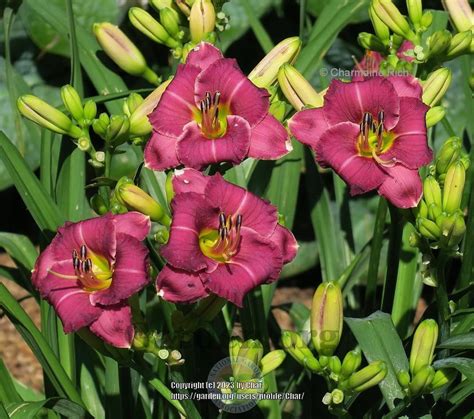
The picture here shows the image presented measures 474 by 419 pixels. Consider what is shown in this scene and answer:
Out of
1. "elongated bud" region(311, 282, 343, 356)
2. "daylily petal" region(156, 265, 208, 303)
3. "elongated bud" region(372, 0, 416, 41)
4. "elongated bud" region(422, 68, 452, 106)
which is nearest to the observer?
"daylily petal" region(156, 265, 208, 303)

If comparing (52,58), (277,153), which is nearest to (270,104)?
(277,153)

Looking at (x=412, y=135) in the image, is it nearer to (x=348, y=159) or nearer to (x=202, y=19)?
(x=348, y=159)

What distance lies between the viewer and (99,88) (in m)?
1.72

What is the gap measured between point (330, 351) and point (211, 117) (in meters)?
0.31

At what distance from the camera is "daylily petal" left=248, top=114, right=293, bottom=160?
1204 millimetres

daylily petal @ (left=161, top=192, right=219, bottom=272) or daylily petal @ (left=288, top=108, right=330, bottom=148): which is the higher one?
daylily petal @ (left=288, top=108, right=330, bottom=148)

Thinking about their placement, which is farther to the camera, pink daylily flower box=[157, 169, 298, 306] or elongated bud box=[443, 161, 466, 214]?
elongated bud box=[443, 161, 466, 214]

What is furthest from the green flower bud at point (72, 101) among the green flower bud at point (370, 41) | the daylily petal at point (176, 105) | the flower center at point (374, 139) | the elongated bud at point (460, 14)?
the elongated bud at point (460, 14)

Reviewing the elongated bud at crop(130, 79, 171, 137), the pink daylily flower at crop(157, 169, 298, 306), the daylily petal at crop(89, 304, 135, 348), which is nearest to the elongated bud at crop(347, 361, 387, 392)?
the pink daylily flower at crop(157, 169, 298, 306)

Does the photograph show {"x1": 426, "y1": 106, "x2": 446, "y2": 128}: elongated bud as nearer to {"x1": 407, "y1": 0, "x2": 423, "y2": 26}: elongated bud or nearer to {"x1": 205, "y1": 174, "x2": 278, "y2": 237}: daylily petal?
{"x1": 407, "y1": 0, "x2": 423, "y2": 26}: elongated bud

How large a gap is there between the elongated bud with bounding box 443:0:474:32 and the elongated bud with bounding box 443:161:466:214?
333 mm

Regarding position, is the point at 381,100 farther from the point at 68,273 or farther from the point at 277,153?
the point at 68,273

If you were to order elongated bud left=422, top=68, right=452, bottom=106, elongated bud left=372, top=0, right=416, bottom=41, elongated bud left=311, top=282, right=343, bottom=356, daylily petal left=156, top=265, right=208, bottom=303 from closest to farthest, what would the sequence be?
daylily petal left=156, top=265, right=208, bottom=303, elongated bud left=311, top=282, right=343, bottom=356, elongated bud left=422, top=68, right=452, bottom=106, elongated bud left=372, top=0, right=416, bottom=41

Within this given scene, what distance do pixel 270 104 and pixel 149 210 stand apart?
0.24m
